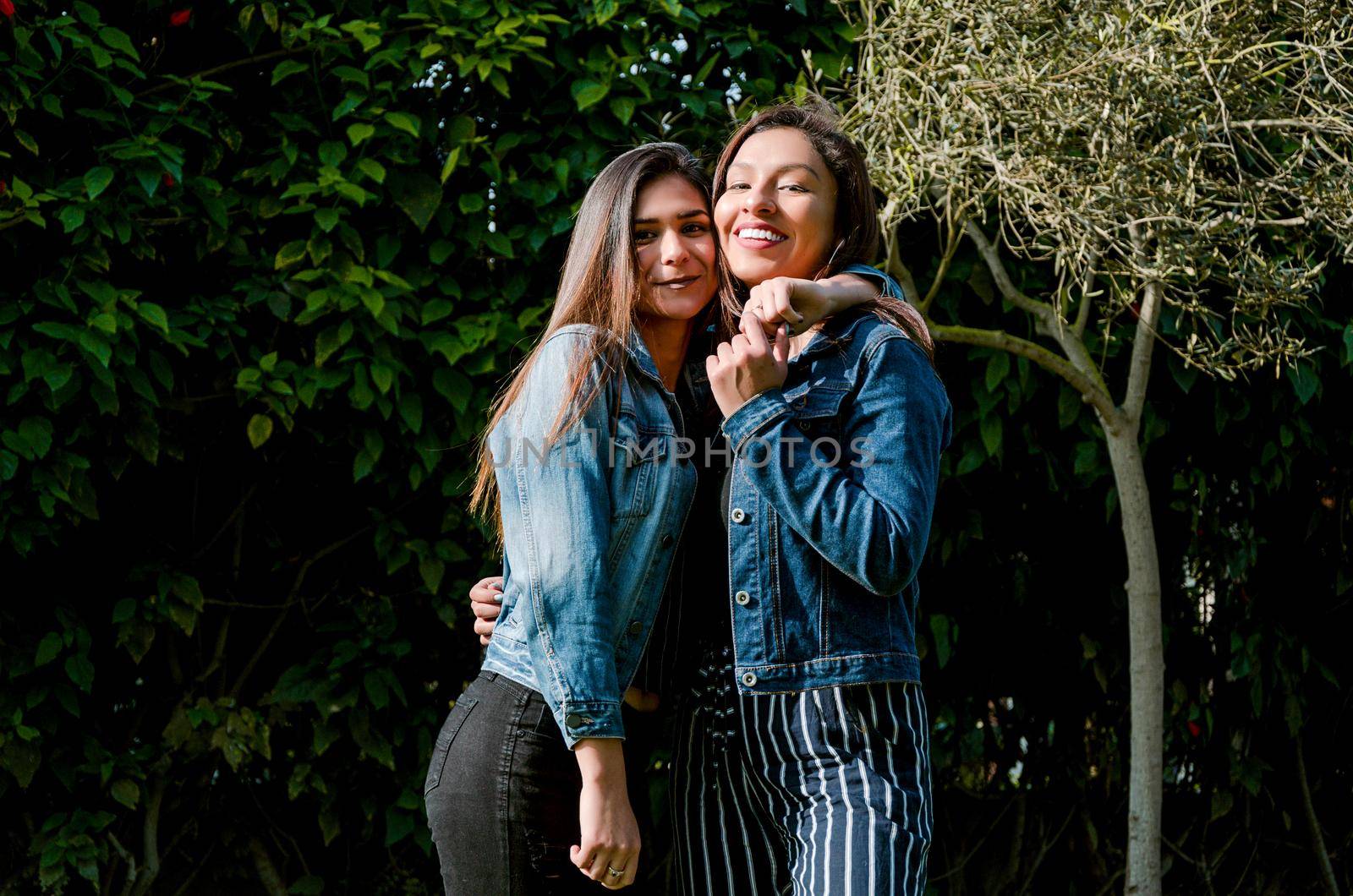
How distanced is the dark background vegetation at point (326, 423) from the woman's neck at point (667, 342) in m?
1.00

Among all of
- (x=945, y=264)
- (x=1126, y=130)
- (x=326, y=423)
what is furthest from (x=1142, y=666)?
(x=326, y=423)

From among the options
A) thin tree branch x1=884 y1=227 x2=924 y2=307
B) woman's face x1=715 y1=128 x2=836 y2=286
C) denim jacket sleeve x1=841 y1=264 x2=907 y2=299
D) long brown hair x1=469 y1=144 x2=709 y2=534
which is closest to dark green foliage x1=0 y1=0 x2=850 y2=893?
thin tree branch x1=884 y1=227 x2=924 y2=307

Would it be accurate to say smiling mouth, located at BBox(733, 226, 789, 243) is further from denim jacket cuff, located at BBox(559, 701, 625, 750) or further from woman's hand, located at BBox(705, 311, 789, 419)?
denim jacket cuff, located at BBox(559, 701, 625, 750)

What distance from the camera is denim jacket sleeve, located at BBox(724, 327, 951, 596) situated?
70.4 inches

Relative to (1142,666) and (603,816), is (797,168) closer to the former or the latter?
(603,816)

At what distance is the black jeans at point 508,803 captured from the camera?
6.35 ft

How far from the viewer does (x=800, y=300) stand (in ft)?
6.17

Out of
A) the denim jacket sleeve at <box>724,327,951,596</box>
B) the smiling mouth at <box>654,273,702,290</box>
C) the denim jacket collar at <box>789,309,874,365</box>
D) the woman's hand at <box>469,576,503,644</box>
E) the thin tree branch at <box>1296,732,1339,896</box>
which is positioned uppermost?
the smiling mouth at <box>654,273,702,290</box>

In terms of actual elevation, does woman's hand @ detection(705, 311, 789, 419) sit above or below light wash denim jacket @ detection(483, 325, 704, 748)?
above

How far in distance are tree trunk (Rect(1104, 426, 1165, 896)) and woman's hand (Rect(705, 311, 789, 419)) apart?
179 cm

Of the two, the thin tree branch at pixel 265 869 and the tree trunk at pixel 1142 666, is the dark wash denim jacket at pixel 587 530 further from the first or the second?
the thin tree branch at pixel 265 869

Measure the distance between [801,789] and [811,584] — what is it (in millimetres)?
298

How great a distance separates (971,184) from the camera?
3.03 m

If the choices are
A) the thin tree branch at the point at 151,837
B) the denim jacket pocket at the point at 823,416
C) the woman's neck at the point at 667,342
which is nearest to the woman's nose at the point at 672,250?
the woman's neck at the point at 667,342
